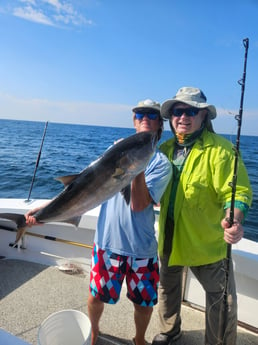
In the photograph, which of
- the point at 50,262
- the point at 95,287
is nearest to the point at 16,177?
the point at 50,262

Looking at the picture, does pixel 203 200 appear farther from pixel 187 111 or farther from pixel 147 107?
pixel 147 107

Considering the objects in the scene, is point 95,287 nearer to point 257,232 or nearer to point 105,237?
point 105,237

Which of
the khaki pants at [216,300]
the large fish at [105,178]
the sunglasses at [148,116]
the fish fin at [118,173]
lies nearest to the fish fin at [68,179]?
the large fish at [105,178]

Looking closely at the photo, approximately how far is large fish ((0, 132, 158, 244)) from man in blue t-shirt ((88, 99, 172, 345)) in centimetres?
30

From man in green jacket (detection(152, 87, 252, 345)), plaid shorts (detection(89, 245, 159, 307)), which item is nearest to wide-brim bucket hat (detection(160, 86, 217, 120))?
man in green jacket (detection(152, 87, 252, 345))

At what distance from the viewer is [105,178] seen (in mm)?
1922

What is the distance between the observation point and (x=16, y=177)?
1295 centimetres

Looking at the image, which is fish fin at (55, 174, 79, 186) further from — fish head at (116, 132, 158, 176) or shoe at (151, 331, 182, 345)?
shoe at (151, 331, 182, 345)

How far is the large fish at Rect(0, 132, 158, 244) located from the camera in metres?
1.86

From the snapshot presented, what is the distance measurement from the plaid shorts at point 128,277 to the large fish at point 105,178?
517 mm

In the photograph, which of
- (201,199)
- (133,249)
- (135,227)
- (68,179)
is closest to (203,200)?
(201,199)

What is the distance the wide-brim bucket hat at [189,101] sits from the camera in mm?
2289

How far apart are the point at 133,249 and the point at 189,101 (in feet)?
4.39

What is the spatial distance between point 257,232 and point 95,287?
7542mm
